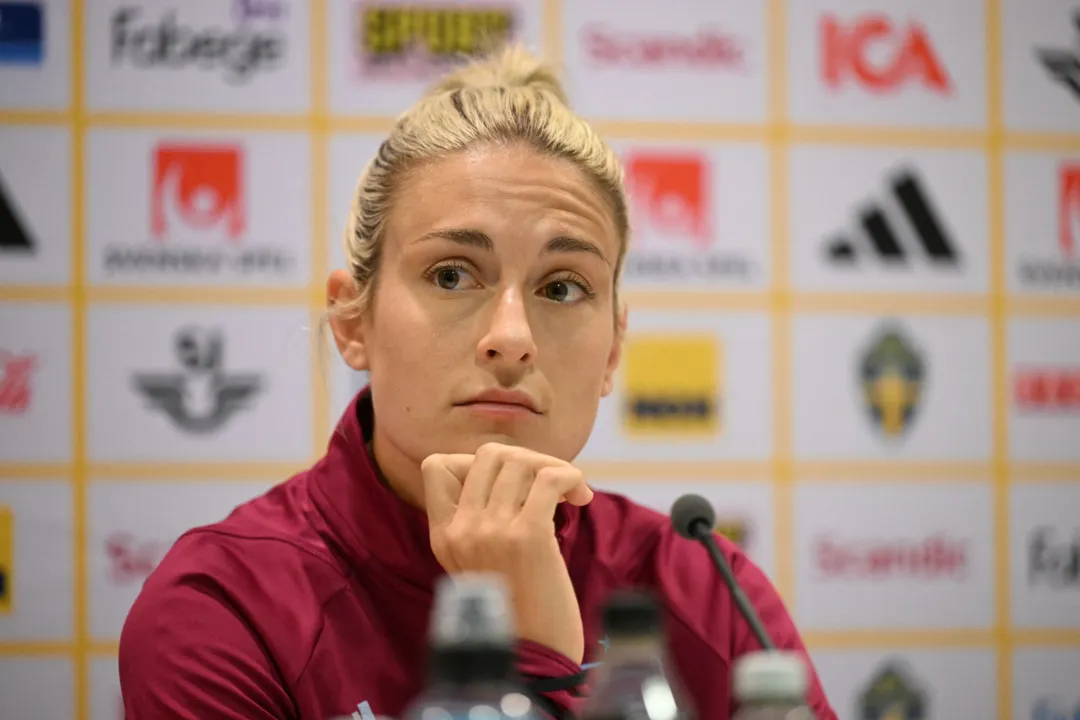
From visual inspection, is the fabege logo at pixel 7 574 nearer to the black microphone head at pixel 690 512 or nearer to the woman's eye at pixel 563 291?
the woman's eye at pixel 563 291

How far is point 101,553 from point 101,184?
81 centimetres

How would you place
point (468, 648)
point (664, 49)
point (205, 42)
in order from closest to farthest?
point (468, 648)
point (205, 42)
point (664, 49)

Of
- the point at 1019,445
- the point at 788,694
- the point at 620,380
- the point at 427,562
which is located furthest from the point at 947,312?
the point at 788,694

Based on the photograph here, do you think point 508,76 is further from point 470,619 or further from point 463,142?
point 470,619

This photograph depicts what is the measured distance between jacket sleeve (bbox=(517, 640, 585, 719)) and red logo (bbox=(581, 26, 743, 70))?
1.93 metres

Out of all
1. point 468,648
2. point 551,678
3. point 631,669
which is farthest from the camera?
point 551,678

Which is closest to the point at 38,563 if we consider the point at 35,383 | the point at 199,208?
the point at 35,383

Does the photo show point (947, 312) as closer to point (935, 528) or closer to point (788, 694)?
point (935, 528)

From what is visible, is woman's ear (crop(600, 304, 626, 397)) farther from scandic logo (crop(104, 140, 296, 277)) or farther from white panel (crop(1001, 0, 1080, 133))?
white panel (crop(1001, 0, 1080, 133))

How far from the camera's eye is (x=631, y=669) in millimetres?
652

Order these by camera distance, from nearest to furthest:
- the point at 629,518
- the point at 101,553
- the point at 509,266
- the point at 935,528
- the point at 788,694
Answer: the point at 788,694 < the point at 509,266 < the point at 629,518 < the point at 101,553 < the point at 935,528

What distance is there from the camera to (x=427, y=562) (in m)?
1.26

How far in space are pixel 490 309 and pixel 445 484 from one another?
206 millimetres

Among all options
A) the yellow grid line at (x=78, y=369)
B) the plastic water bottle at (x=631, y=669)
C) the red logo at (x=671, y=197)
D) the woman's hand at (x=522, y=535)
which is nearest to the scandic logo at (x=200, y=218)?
the yellow grid line at (x=78, y=369)
